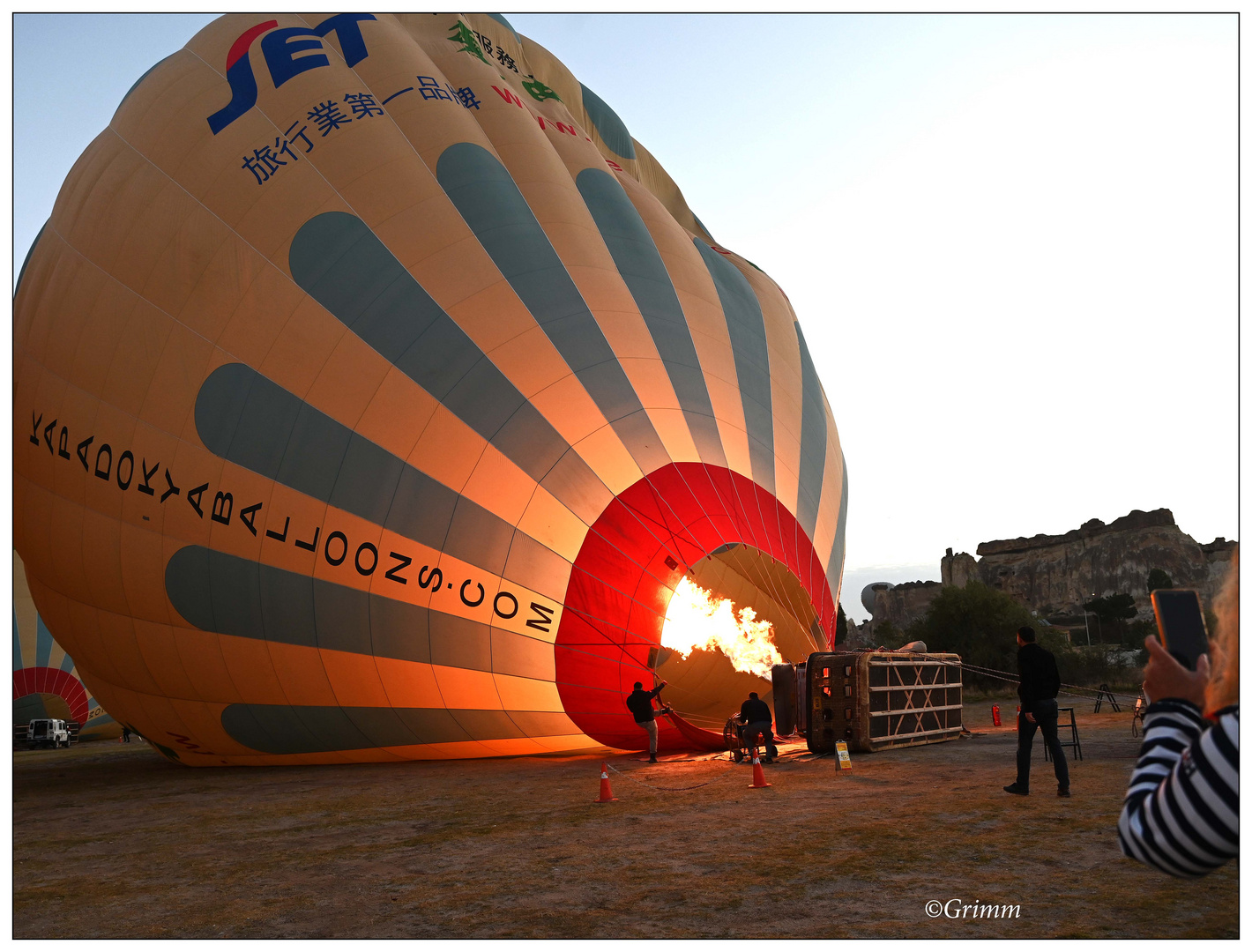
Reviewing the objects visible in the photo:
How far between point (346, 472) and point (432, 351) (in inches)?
48.5

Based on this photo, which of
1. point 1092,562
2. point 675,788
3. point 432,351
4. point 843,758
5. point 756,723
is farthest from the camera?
point 1092,562

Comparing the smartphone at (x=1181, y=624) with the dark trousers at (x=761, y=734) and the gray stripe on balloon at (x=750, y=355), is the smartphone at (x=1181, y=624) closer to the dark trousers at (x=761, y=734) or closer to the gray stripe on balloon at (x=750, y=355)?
the dark trousers at (x=761, y=734)

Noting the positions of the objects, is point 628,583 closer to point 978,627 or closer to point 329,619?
point 329,619

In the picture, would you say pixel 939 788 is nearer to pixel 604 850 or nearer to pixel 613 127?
pixel 604 850

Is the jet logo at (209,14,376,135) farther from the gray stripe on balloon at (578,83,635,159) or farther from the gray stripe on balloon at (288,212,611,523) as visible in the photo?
the gray stripe on balloon at (578,83,635,159)

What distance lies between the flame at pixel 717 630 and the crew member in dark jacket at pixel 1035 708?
2.40 metres

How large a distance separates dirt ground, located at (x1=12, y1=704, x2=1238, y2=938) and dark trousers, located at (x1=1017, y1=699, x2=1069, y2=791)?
169mm

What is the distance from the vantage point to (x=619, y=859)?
4.31m

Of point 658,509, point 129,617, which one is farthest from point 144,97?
point 658,509

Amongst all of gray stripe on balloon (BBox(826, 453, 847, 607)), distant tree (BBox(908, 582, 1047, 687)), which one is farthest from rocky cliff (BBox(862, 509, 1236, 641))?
gray stripe on balloon (BBox(826, 453, 847, 607))

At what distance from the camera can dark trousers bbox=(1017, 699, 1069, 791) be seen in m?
5.72

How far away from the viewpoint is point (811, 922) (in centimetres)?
324

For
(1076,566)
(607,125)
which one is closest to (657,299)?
(607,125)

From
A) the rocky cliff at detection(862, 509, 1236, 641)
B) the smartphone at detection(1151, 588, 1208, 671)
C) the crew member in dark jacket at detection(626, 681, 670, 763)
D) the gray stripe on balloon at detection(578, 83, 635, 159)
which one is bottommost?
the rocky cliff at detection(862, 509, 1236, 641)
